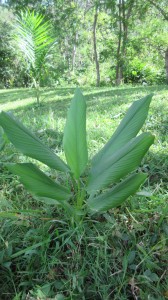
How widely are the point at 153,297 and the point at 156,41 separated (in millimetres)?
8525

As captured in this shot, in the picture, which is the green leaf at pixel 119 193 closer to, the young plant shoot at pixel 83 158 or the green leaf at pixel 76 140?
the young plant shoot at pixel 83 158

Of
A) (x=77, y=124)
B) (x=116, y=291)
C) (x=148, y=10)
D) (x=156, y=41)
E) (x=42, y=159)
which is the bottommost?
(x=116, y=291)

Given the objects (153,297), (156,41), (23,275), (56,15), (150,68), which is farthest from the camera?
(56,15)

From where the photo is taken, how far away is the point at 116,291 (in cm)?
88

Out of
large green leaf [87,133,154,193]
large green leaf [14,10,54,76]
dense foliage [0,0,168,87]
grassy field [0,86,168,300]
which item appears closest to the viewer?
large green leaf [87,133,154,193]

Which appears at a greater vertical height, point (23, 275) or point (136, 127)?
point (136, 127)

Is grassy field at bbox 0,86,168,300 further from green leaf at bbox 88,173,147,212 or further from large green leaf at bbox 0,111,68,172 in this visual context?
large green leaf at bbox 0,111,68,172

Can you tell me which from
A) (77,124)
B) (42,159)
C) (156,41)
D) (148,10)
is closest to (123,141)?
(77,124)

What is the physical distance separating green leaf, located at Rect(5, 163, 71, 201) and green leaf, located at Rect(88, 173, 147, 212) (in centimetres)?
14

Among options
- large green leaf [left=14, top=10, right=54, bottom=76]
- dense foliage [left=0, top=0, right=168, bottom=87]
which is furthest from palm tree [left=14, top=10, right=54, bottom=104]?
dense foliage [left=0, top=0, right=168, bottom=87]

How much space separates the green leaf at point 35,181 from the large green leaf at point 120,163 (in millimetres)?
127

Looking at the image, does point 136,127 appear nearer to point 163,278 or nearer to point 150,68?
point 163,278

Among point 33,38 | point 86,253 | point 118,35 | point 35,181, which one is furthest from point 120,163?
point 118,35

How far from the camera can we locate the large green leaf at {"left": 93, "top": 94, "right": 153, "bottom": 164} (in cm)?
90
